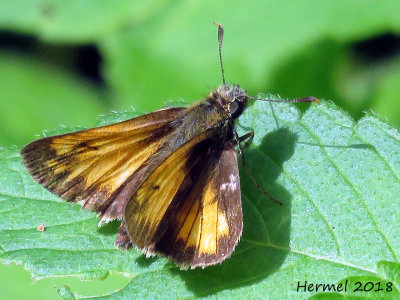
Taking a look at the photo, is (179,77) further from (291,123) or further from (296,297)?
(296,297)

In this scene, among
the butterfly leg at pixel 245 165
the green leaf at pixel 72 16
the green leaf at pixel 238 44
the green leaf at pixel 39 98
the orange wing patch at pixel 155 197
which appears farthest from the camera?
the green leaf at pixel 39 98

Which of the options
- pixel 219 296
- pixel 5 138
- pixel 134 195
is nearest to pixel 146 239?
pixel 134 195

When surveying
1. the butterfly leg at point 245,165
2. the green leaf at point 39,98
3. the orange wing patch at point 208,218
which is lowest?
the orange wing patch at point 208,218

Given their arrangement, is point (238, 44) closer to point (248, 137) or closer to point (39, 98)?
point (39, 98)

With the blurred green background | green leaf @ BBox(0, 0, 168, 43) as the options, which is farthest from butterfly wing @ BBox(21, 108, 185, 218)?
green leaf @ BBox(0, 0, 168, 43)

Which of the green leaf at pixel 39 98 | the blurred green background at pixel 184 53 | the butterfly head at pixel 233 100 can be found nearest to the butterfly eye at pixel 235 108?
the butterfly head at pixel 233 100

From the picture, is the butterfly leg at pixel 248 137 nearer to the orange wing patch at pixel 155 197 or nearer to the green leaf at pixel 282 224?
the green leaf at pixel 282 224

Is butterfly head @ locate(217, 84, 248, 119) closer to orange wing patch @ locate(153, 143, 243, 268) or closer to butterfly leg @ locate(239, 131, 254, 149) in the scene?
butterfly leg @ locate(239, 131, 254, 149)
